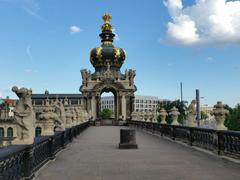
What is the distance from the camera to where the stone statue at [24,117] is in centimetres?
1095

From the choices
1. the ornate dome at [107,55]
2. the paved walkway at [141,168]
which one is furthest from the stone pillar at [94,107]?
the paved walkway at [141,168]

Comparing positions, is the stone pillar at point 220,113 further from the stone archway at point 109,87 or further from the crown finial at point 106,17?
the crown finial at point 106,17

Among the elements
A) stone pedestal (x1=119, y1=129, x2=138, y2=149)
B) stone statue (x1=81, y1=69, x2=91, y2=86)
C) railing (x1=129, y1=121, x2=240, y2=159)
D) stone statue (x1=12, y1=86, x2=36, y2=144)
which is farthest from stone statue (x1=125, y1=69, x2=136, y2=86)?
stone statue (x1=12, y1=86, x2=36, y2=144)

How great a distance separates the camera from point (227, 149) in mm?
15125

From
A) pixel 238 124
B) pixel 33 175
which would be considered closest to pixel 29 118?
pixel 33 175

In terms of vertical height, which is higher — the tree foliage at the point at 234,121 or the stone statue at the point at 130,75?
the stone statue at the point at 130,75

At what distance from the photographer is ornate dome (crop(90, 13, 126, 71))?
75.6 meters

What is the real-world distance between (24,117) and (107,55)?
6534cm

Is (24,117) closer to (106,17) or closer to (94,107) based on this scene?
(94,107)

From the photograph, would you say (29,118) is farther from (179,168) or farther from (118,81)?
(118,81)

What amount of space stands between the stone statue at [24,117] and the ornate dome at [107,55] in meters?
63.5

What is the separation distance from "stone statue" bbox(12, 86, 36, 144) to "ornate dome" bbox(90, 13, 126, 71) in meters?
63.5

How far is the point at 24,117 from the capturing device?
11.2 metres

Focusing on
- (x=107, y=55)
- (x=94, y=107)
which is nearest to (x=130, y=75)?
(x=107, y=55)
